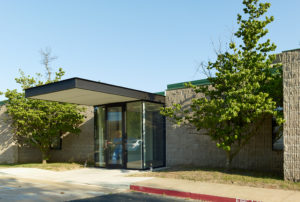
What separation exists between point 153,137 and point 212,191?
6.18 meters

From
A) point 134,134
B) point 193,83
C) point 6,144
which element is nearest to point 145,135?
point 134,134

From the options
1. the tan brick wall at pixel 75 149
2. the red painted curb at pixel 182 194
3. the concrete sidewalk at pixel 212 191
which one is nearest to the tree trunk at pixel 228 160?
the concrete sidewalk at pixel 212 191

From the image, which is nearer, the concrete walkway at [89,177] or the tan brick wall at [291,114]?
the tan brick wall at [291,114]

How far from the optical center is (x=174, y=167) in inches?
A: 523

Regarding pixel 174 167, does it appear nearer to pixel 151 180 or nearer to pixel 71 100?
pixel 151 180

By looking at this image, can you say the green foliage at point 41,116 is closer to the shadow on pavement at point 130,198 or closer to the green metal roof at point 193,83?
the green metal roof at point 193,83

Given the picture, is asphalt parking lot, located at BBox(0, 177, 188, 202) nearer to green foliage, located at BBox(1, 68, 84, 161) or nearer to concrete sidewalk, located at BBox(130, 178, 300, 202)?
concrete sidewalk, located at BBox(130, 178, 300, 202)

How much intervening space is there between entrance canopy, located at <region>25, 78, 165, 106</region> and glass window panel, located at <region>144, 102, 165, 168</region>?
55cm

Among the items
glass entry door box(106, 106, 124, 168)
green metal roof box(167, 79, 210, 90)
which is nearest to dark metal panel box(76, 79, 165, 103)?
green metal roof box(167, 79, 210, 90)

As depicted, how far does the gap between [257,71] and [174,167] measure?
5.59 metres

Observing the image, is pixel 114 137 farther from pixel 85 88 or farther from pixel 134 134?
pixel 85 88

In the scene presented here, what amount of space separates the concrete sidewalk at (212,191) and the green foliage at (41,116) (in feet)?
28.0

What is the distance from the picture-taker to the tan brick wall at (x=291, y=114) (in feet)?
30.0

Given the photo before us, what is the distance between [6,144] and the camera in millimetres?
19516
